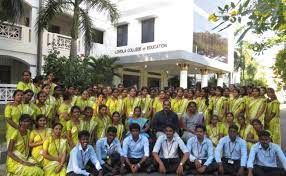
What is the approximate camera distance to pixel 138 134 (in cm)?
685

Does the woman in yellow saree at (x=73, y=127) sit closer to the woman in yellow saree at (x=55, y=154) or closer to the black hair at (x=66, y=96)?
the woman in yellow saree at (x=55, y=154)

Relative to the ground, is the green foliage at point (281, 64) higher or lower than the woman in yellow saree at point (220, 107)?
higher

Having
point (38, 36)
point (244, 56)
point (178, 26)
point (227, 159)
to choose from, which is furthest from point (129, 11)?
point (244, 56)

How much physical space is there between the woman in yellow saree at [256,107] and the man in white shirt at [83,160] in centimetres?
363

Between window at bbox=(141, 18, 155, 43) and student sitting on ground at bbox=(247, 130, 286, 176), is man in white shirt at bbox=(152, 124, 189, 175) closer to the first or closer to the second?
student sitting on ground at bbox=(247, 130, 286, 176)

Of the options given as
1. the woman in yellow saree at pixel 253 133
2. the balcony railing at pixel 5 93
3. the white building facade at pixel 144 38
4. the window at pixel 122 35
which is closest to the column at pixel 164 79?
the white building facade at pixel 144 38

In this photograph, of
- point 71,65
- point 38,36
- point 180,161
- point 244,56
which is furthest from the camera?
point 244,56

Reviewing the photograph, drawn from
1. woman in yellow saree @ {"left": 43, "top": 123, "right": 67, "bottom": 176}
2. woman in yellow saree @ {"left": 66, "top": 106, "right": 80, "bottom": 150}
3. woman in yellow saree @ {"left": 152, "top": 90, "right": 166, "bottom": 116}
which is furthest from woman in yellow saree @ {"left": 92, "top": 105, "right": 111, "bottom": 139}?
woman in yellow saree @ {"left": 152, "top": 90, "right": 166, "bottom": 116}

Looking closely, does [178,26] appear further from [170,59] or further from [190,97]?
[190,97]

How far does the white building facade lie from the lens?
1634 centimetres

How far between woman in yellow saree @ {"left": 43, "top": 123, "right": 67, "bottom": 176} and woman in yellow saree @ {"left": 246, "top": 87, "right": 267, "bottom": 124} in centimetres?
412

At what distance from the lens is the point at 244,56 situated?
4112cm

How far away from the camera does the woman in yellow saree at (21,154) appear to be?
5646 mm

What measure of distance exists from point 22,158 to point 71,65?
749 centimetres
